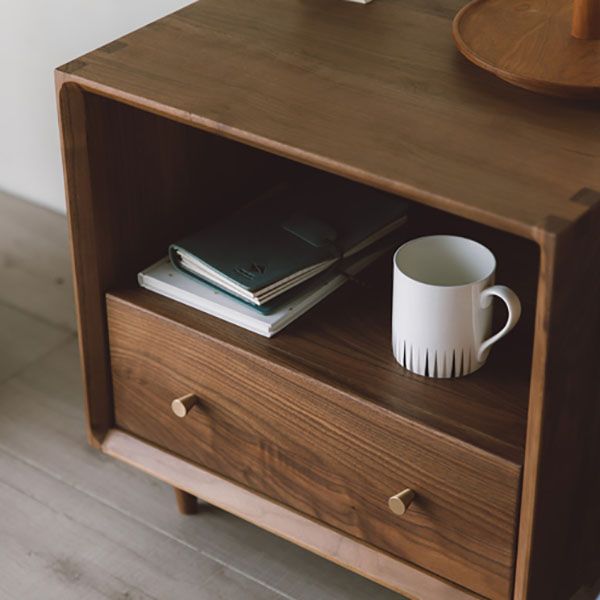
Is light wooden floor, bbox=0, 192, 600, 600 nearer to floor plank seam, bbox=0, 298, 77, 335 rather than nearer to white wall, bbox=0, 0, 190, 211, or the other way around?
floor plank seam, bbox=0, 298, 77, 335

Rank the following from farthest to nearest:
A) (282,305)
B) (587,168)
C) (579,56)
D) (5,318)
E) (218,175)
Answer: (5,318)
(218,175)
(282,305)
(579,56)
(587,168)

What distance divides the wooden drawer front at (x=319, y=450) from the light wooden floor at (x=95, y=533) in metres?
0.14

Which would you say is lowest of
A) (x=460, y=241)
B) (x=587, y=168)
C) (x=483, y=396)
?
(x=483, y=396)

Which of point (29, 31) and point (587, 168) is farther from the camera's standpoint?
point (29, 31)

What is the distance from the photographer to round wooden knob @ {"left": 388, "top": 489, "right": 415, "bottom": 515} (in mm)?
1095

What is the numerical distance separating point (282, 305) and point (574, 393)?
334 mm

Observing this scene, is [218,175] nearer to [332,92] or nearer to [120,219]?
[120,219]

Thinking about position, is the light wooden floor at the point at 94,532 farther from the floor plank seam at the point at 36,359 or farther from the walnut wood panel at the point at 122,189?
the walnut wood panel at the point at 122,189

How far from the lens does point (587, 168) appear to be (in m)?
0.97

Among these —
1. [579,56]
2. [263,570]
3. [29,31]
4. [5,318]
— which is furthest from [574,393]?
[29,31]

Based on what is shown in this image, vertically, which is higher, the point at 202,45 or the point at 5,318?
the point at 202,45

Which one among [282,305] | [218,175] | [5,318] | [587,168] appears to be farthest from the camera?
[5,318]

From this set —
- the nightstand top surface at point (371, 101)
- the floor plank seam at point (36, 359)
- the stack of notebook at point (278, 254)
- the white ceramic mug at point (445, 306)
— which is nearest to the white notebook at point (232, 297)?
the stack of notebook at point (278, 254)

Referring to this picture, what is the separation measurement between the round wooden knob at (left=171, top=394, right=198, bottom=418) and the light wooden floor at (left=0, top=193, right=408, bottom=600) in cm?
23
